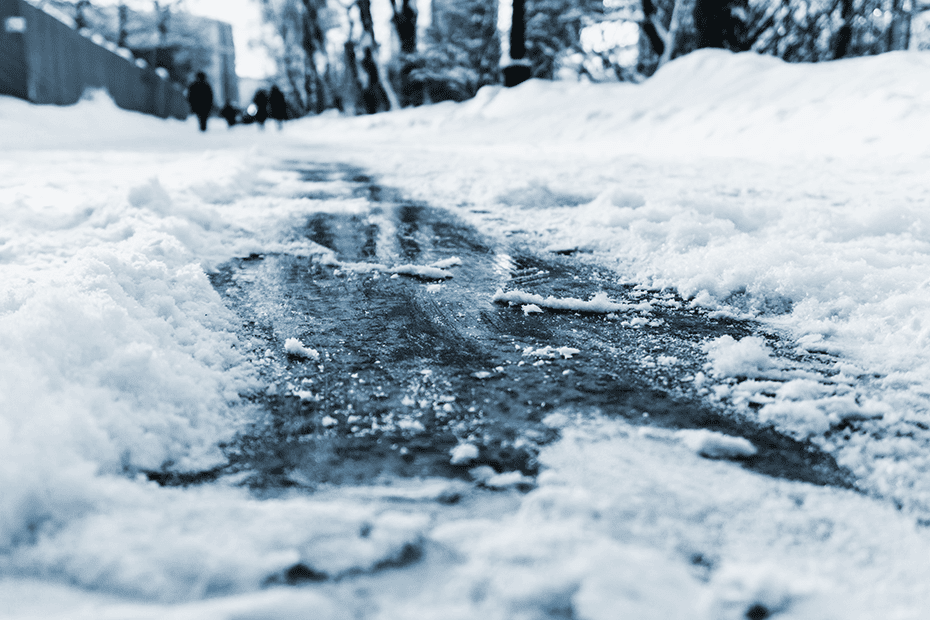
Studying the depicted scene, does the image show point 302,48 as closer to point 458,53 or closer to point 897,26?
point 458,53

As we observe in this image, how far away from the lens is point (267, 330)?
1.93 metres

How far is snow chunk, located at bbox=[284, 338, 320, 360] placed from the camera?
1739 millimetres

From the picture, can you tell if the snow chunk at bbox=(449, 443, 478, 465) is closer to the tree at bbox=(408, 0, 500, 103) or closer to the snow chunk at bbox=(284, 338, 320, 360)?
the snow chunk at bbox=(284, 338, 320, 360)

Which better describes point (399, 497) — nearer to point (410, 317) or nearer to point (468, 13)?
point (410, 317)

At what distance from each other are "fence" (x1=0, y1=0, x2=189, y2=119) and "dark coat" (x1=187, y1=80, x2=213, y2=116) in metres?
1.59

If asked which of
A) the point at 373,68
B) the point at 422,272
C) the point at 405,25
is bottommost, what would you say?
the point at 422,272

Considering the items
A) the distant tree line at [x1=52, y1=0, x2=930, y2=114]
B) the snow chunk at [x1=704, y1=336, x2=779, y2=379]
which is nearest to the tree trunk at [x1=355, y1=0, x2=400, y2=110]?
the distant tree line at [x1=52, y1=0, x2=930, y2=114]

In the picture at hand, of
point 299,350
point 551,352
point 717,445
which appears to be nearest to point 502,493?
point 717,445

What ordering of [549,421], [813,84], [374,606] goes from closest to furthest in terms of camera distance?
[374,606], [549,421], [813,84]

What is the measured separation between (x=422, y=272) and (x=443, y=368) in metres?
0.96

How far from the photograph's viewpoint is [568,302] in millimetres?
2193

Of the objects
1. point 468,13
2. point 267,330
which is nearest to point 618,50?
point 468,13

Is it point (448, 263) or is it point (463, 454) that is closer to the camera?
point (463, 454)

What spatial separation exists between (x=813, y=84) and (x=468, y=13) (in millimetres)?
19600
